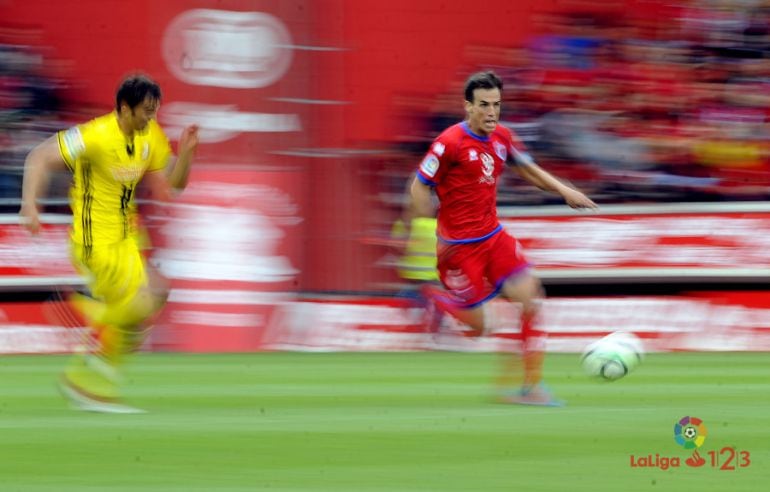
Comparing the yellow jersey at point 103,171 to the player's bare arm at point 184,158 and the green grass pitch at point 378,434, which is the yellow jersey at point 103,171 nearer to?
the player's bare arm at point 184,158

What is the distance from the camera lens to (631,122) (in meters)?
17.1

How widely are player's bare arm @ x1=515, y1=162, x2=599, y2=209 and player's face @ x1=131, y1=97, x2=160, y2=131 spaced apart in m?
2.39

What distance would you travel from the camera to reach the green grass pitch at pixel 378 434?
6840 millimetres

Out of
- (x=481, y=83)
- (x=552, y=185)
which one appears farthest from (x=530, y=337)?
(x=481, y=83)

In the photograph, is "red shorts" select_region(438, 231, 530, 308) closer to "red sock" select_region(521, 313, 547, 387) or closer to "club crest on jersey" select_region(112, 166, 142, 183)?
"red sock" select_region(521, 313, 547, 387)

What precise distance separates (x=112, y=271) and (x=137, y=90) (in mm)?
1113

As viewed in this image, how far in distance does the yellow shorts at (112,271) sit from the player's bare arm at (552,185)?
98.0 inches

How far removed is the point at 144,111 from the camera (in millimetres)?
8953

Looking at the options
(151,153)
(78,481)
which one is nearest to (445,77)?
(151,153)

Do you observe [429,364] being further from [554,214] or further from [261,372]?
[554,214]

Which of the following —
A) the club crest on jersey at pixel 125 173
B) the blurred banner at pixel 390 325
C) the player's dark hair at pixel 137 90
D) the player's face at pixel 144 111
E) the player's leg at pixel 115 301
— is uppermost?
the player's dark hair at pixel 137 90

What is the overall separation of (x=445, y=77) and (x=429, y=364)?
19.5 feet

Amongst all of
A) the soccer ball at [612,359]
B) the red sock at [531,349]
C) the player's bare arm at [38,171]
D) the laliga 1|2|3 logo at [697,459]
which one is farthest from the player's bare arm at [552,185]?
the player's bare arm at [38,171]

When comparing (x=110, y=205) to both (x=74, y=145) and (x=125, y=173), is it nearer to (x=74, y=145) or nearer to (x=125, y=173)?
(x=125, y=173)
